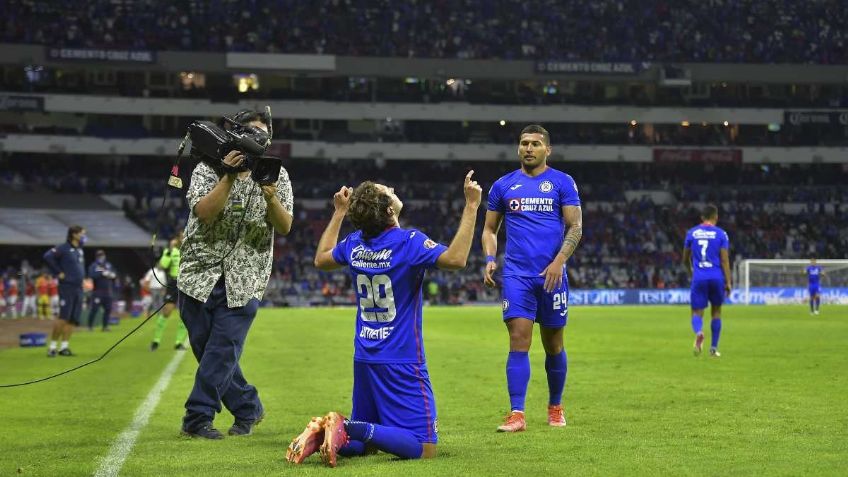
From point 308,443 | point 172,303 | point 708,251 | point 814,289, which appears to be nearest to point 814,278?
point 814,289

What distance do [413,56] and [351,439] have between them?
63349 millimetres

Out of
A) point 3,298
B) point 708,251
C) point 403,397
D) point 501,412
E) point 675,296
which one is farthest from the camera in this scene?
point 675,296

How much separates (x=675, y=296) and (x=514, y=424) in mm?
49193

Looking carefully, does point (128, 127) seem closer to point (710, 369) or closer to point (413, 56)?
point (413, 56)

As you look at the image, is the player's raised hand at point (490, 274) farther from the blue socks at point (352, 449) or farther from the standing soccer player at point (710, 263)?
→ the standing soccer player at point (710, 263)

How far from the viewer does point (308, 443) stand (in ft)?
24.0

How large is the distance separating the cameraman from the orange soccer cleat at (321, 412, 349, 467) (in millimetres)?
1641

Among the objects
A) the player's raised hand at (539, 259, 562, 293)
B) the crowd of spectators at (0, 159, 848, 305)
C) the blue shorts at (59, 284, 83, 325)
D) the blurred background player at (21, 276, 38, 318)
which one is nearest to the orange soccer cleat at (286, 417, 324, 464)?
the player's raised hand at (539, 259, 562, 293)

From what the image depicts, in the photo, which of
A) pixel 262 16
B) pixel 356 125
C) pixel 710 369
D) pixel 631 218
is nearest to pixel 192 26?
pixel 262 16

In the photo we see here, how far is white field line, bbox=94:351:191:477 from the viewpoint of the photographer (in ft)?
24.4

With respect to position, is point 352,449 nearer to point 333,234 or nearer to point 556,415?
point 333,234

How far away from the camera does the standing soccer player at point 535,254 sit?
954 centimetres

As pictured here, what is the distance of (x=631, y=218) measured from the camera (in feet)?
221

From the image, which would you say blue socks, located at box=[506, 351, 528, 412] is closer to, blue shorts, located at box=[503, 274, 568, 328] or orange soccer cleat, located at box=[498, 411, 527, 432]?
orange soccer cleat, located at box=[498, 411, 527, 432]
